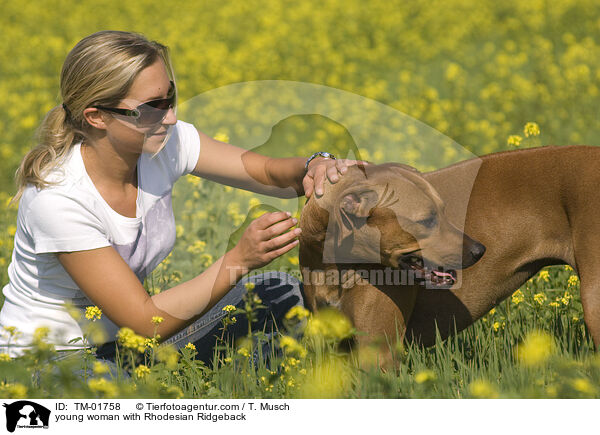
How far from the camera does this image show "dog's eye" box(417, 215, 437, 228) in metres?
3.42

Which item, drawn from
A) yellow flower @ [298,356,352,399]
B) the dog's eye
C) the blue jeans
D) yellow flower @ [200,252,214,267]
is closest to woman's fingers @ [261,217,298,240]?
yellow flower @ [298,356,352,399]

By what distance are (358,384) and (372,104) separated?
606 centimetres

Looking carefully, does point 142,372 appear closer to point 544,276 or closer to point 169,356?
point 169,356

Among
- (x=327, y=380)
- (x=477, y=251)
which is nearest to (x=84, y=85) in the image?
(x=327, y=380)

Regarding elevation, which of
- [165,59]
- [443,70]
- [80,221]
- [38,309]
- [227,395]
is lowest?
[227,395]

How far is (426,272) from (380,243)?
29 centimetres

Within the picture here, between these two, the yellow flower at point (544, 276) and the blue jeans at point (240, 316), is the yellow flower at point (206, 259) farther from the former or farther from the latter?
the yellow flower at point (544, 276)

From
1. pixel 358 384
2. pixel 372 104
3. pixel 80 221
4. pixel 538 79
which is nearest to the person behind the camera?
pixel 358 384

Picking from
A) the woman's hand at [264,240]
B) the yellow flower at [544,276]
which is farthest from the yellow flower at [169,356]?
the yellow flower at [544,276]

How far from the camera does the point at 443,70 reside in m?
10.3

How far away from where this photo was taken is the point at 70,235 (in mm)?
3201

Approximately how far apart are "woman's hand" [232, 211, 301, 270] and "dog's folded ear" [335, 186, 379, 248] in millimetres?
348
